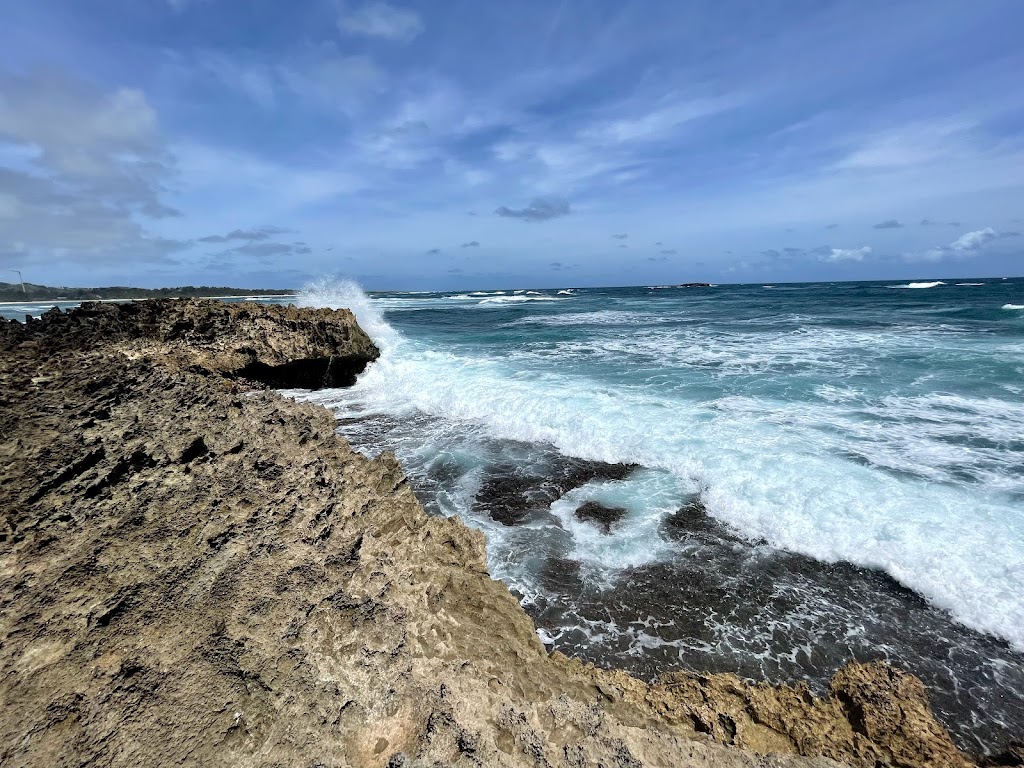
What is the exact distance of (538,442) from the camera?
9344mm

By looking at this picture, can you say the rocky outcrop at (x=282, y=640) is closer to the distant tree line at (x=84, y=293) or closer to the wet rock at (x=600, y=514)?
the wet rock at (x=600, y=514)

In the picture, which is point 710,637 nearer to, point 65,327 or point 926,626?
point 926,626

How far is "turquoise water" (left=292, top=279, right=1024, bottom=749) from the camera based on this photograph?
4375mm

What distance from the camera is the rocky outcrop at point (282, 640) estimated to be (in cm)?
205

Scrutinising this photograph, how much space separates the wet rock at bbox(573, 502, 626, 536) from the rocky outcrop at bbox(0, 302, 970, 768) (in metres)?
2.77

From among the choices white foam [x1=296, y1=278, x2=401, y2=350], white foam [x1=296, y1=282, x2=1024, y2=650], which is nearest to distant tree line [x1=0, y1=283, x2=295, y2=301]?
white foam [x1=296, y1=278, x2=401, y2=350]

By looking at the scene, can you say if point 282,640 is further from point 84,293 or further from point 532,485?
point 84,293

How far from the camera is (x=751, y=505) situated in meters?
6.51

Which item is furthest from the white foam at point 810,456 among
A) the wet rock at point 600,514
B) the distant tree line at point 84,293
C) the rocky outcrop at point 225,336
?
the distant tree line at point 84,293

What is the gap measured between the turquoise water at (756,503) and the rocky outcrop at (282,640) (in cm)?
107

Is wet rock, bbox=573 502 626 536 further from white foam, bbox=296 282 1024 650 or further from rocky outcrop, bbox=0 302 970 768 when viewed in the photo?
rocky outcrop, bbox=0 302 970 768

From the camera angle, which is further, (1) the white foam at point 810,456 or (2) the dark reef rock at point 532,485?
(2) the dark reef rock at point 532,485

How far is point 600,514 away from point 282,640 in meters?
4.80

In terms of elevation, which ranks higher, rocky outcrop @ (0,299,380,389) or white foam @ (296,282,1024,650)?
rocky outcrop @ (0,299,380,389)
